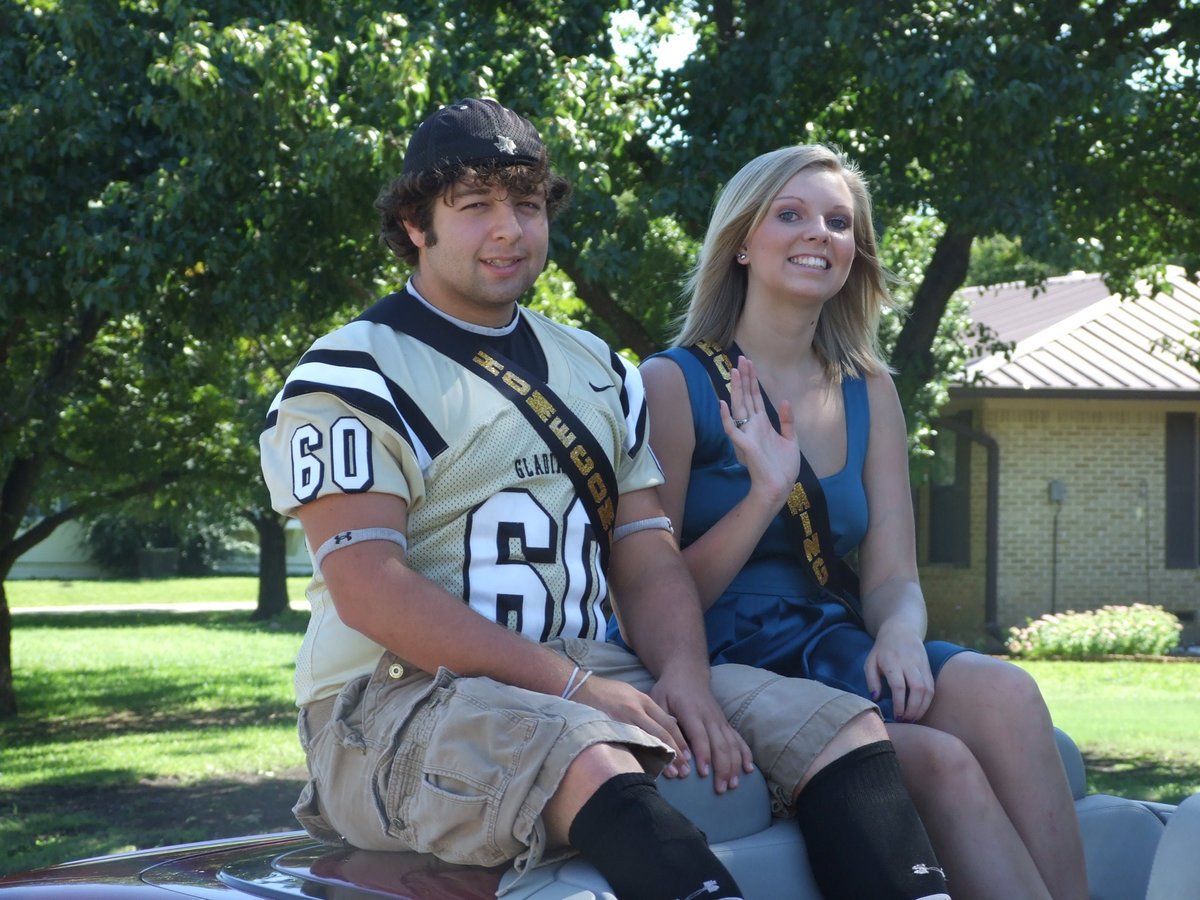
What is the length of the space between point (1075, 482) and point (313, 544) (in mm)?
17479

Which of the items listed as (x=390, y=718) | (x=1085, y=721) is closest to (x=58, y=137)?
(x=390, y=718)

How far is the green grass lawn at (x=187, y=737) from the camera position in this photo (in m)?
8.41

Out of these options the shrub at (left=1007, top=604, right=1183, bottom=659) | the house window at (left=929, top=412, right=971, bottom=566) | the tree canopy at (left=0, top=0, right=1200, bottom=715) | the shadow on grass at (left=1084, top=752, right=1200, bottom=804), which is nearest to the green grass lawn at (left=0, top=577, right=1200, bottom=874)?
the shadow on grass at (left=1084, top=752, right=1200, bottom=804)

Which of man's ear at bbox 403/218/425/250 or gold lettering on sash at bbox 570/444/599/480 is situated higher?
man's ear at bbox 403/218/425/250

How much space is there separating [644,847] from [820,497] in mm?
1259

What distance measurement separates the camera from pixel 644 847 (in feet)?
6.73

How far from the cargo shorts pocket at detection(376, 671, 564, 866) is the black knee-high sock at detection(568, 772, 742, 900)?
10 cm

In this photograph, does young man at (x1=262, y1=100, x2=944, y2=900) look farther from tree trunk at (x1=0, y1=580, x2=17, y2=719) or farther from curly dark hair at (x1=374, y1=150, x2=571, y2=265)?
tree trunk at (x1=0, y1=580, x2=17, y2=719)

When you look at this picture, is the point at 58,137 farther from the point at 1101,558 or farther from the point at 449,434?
the point at 1101,558

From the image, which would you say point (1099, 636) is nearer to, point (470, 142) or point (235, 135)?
point (235, 135)

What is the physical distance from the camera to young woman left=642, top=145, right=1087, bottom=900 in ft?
8.58

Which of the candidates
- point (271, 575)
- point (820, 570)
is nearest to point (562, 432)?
point (820, 570)

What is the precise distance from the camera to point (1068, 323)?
20172 millimetres

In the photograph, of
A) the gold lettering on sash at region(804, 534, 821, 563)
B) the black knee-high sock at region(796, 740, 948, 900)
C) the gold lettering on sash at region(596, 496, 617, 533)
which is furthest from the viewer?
the gold lettering on sash at region(804, 534, 821, 563)
